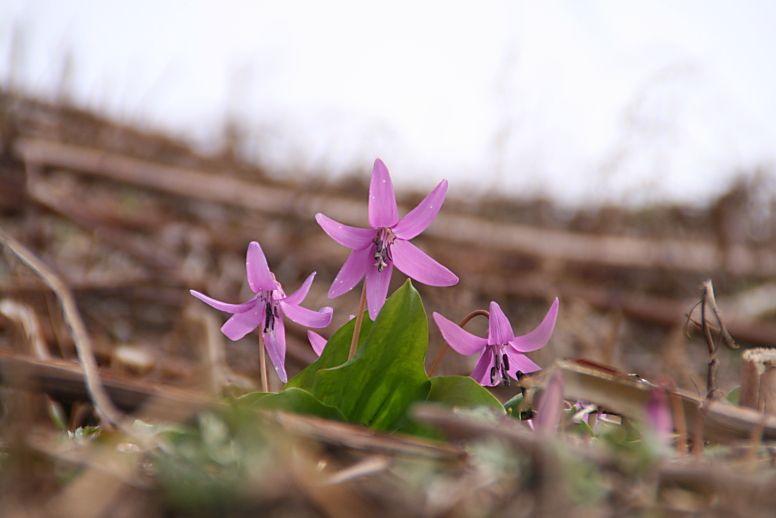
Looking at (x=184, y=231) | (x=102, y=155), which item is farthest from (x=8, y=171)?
(x=184, y=231)

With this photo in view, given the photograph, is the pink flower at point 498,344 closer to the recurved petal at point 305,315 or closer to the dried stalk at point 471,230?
the recurved petal at point 305,315

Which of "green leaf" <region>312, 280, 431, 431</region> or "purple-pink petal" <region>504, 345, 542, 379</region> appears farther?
"purple-pink petal" <region>504, 345, 542, 379</region>

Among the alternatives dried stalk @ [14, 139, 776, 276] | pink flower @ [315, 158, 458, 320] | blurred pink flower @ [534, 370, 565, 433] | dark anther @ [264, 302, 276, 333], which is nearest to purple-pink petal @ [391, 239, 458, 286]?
pink flower @ [315, 158, 458, 320]

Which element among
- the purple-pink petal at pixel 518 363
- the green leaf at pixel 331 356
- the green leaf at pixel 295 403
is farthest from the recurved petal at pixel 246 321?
the purple-pink petal at pixel 518 363

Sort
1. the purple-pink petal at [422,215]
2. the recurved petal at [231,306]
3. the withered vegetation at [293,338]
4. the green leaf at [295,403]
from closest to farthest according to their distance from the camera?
the withered vegetation at [293,338], the green leaf at [295,403], the purple-pink petal at [422,215], the recurved petal at [231,306]

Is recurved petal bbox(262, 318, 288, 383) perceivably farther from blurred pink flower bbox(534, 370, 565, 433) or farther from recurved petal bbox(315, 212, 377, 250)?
blurred pink flower bbox(534, 370, 565, 433)
